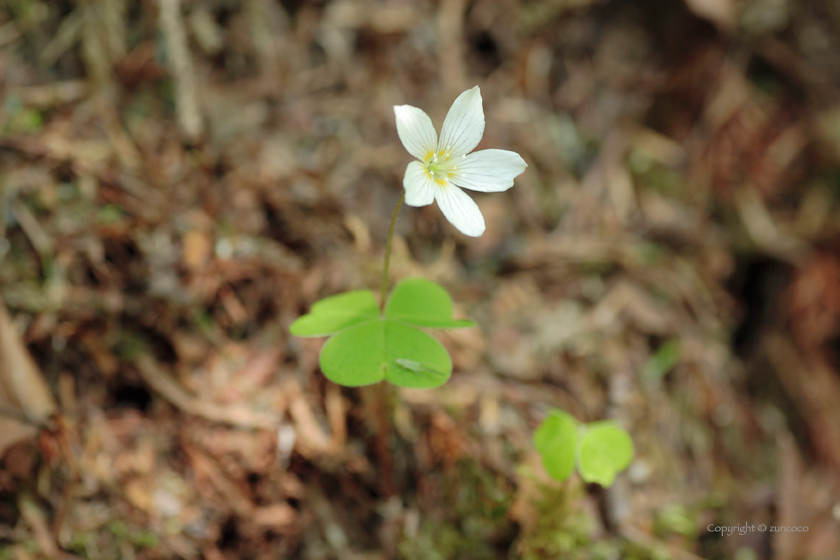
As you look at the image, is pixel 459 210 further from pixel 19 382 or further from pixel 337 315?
pixel 19 382

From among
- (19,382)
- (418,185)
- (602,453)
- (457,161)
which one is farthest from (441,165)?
(19,382)

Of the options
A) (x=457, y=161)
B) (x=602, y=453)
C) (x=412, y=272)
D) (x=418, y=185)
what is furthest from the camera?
(x=412, y=272)


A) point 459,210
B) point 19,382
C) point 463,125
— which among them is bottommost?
point 19,382

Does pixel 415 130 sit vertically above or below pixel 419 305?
above

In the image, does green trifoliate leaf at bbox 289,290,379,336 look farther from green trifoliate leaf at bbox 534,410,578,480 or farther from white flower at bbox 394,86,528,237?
green trifoliate leaf at bbox 534,410,578,480

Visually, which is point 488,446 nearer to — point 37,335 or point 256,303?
point 256,303

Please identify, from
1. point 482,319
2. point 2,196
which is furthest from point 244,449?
point 2,196
